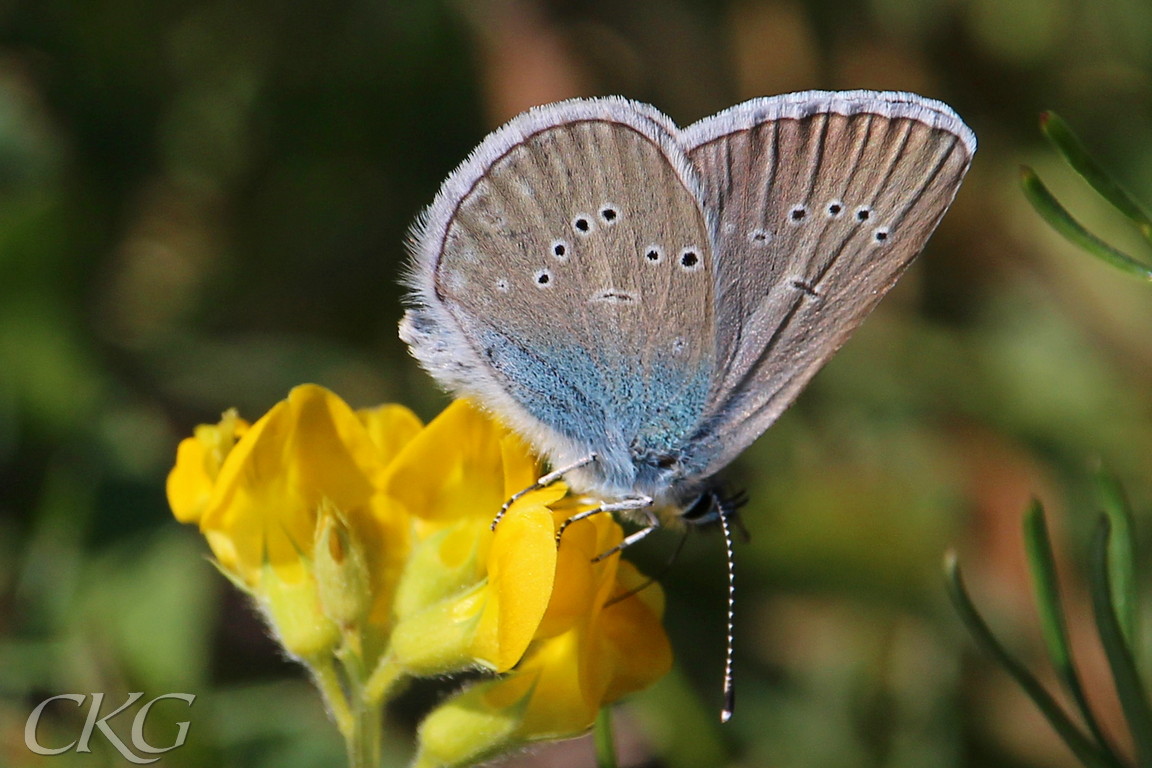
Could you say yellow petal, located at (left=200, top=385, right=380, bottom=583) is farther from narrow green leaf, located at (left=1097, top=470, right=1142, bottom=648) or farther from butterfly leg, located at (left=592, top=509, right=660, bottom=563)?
narrow green leaf, located at (left=1097, top=470, right=1142, bottom=648)

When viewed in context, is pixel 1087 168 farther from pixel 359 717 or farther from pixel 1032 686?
pixel 359 717

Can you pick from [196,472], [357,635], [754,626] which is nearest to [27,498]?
[196,472]

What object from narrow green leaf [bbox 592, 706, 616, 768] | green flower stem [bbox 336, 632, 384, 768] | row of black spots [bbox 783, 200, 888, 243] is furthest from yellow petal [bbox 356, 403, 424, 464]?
row of black spots [bbox 783, 200, 888, 243]

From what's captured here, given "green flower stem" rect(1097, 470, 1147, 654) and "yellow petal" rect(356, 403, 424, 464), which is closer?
"green flower stem" rect(1097, 470, 1147, 654)

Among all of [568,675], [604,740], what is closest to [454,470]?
[568,675]

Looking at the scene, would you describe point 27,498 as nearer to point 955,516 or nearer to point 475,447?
point 475,447
